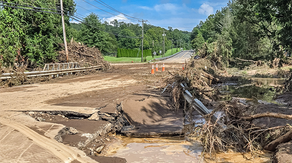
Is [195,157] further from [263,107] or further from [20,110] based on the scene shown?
[20,110]

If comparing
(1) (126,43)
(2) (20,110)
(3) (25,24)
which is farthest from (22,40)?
(1) (126,43)

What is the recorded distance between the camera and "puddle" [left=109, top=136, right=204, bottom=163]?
17.1 feet

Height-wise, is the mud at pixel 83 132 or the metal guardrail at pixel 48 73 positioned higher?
the metal guardrail at pixel 48 73

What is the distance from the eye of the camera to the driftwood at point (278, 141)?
209 inches

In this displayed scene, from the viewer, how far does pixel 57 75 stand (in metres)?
18.9

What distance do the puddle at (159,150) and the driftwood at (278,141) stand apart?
161cm

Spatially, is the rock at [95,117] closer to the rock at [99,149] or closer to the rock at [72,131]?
the rock at [72,131]

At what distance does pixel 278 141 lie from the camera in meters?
5.50

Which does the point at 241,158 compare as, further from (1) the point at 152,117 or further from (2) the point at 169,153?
(1) the point at 152,117

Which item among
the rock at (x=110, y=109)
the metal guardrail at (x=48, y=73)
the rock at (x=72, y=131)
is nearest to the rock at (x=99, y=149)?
the rock at (x=72, y=131)

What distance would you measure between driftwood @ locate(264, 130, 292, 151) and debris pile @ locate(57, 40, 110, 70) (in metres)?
19.9

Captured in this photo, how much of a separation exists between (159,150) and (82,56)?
2039cm

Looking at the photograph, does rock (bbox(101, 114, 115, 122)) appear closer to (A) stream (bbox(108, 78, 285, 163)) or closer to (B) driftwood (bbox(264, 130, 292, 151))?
(A) stream (bbox(108, 78, 285, 163))

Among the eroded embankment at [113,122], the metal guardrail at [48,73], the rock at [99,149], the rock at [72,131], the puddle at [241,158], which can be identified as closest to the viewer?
the puddle at [241,158]
